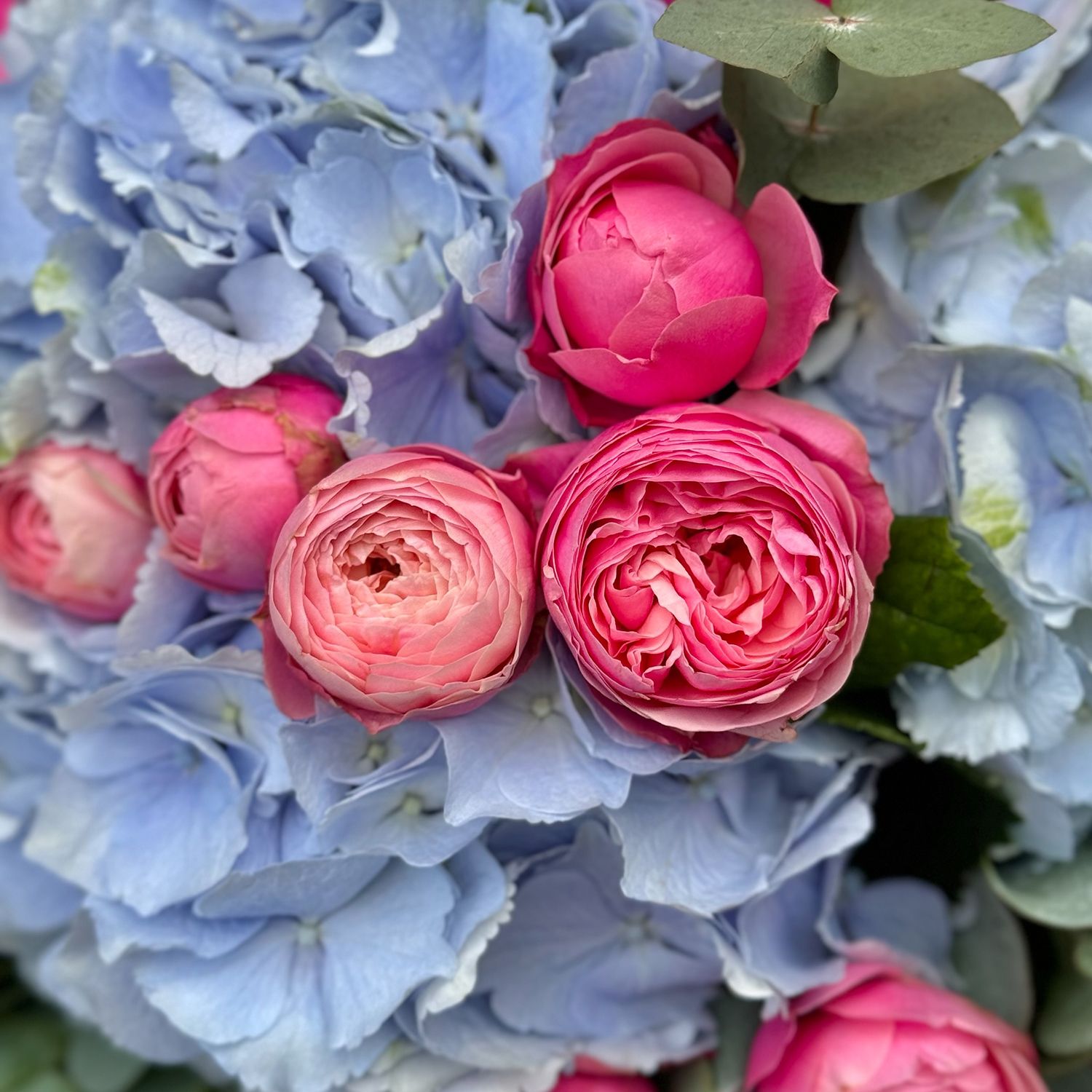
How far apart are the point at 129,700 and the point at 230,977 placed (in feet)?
0.37

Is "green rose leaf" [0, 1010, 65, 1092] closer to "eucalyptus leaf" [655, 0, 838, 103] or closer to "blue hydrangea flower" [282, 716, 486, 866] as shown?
"blue hydrangea flower" [282, 716, 486, 866]

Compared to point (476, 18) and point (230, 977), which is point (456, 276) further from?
point (230, 977)

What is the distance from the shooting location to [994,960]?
0.53 m

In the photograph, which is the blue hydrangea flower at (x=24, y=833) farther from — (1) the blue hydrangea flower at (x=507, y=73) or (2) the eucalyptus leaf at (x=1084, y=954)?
(2) the eucalyptus leaf at (x=1084, y=954)

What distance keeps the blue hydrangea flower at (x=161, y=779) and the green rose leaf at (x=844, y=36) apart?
259 millimetres

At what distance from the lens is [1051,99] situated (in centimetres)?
50

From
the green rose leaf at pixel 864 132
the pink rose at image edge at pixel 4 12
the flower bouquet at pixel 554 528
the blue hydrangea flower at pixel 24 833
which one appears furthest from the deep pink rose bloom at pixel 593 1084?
the pink rose at image edge at pixel 4 12

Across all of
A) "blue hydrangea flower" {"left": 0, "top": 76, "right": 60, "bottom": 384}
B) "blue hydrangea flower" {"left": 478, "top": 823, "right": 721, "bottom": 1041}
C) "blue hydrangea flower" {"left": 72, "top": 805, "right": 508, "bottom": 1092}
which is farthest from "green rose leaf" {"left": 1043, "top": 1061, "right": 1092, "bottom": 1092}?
"blue hydrangea flower" {"left": 0, "top": 76, "right": 60, "bottom": 384}

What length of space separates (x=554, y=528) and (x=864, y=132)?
0.20 m

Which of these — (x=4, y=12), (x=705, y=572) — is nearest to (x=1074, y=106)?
(x=705, y=572)

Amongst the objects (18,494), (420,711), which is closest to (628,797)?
(420,711)

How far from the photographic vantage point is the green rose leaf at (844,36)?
0.35 m

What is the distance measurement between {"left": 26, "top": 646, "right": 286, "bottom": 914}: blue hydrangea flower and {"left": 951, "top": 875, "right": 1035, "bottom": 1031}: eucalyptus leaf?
1.05 ft

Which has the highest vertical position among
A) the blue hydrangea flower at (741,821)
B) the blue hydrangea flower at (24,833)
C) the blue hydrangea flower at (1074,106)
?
the blue hydrangea flower at (1074,106)
